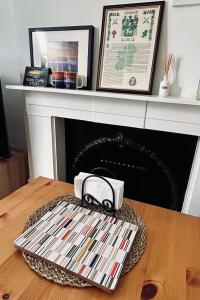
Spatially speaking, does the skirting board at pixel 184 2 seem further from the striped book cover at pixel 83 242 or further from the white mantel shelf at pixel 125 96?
the striped book cover at pixel 83 242

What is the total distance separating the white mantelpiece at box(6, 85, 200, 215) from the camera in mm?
1241

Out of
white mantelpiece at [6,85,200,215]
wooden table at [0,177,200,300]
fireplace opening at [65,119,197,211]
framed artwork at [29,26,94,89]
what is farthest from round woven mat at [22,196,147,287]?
framed artwork at [29,26,94,89]

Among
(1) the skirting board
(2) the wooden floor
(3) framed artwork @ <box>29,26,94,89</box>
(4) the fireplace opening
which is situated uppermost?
(1) the skirting board

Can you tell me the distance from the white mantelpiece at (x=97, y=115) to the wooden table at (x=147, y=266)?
592 millimetres

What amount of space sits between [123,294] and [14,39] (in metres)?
1.87

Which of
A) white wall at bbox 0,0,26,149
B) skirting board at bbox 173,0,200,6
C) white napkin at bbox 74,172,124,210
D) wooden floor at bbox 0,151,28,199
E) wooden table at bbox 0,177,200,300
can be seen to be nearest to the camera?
wooden table at bbox 0,177,200,300

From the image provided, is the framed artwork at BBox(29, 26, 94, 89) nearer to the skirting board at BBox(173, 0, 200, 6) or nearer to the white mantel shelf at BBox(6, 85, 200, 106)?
the white mantel shelf at BBox(6, 85, 200, 106)

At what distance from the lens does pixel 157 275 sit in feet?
2.06

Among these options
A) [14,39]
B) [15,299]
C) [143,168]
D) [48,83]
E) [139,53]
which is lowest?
[143,168]

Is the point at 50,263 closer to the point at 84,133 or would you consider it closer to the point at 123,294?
the point at 123,294

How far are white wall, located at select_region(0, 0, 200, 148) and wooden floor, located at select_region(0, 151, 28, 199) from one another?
1.04 ft

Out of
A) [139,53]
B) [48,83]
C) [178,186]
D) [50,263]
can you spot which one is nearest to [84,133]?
[48,83]

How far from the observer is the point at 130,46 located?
1286mm

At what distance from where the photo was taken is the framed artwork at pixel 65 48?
1.40 m
